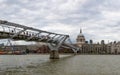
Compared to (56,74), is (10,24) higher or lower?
higher

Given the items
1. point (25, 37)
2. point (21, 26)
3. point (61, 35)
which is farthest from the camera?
point (61, 35)

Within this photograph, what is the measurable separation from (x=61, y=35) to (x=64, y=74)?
94368 millimetres

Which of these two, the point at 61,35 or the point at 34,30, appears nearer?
the point at 34,30

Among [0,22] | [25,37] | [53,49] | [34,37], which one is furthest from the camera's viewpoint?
[53,49]

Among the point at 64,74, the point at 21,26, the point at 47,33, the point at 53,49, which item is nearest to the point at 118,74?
the point at 64,74

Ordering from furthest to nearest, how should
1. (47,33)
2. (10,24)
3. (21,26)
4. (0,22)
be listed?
(47,33)
(21,26)
(10,24)
(0,22)

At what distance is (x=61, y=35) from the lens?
143m

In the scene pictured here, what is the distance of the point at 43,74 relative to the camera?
48656 mm

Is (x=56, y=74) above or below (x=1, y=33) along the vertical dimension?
below

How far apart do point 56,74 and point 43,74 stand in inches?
86.4

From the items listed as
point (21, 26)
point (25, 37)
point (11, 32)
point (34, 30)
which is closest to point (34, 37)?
point (34, 30)

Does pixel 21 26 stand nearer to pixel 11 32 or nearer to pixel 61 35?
pixel 11 32

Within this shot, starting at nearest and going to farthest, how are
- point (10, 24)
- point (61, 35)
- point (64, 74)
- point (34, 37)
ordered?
point (64, 74) < point (10, 24) < point (34, 37) < point (61, 35)

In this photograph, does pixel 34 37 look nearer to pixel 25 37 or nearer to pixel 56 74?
pixel 25 37
